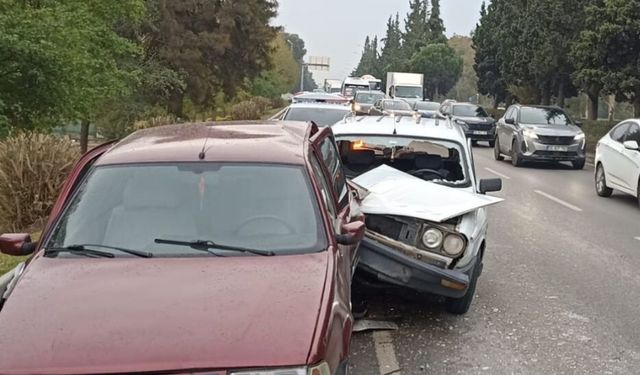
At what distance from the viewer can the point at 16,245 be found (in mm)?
4367

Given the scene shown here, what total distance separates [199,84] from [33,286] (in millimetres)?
37144

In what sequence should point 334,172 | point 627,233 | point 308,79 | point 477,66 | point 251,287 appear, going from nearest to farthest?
point 251,287, point 334,172, point 627,233, point 477,66, point 308,79

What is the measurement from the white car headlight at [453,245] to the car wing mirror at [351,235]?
1624 millimetres

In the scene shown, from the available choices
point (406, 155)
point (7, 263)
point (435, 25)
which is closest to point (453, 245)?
point (406, 155)

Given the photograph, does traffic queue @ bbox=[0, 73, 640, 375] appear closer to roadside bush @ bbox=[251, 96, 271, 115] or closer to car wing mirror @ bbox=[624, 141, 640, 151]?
car wing mirror @ bbox=[624, 141, 640, 151]

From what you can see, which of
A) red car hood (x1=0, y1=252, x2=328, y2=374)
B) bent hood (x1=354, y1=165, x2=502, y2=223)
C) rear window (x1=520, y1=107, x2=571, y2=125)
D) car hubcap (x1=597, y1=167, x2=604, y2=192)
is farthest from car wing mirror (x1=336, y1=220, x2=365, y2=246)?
rear window (x1=520, y1=107, x2=571, y2=125)

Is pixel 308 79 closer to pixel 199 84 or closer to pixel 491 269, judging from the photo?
pixel 199 84

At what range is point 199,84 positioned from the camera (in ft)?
131

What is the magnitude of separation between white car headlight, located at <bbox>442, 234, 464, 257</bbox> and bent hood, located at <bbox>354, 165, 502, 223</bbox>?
0.16 m

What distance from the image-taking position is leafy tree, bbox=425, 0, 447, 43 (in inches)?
3907

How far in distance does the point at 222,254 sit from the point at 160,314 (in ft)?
2.46

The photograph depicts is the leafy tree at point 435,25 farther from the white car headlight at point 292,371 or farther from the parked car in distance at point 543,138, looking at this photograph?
the white car headlight at point 292,371

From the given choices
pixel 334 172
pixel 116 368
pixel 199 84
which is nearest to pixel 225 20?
pixel 199 84

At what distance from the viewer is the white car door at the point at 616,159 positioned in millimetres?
13484
